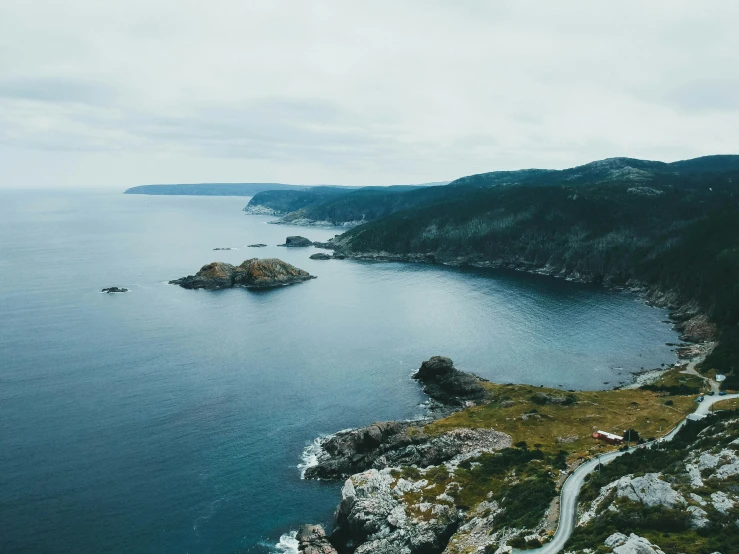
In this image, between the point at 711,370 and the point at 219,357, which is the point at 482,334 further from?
the point at 219,357

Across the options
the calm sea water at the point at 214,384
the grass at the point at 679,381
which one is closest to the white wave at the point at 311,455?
the calm sea water at the point at 214,384

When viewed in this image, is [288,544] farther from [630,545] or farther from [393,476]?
[630,545]

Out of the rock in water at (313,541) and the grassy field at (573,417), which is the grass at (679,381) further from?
the rock in water at (313,541)

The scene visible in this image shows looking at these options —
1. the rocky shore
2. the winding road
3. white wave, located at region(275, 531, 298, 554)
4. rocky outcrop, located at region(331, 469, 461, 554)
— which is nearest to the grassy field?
the winding road

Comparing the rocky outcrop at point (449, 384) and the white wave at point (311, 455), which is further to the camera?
the rocky outcrop at point (449, 384)

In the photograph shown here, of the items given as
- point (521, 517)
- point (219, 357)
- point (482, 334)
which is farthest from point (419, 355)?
point (521, 517)

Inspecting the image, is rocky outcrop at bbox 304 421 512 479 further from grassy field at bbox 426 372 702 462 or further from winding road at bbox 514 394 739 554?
winding road at bbox 514 394 739 554

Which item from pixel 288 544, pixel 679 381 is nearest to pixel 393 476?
pixel 288 544
